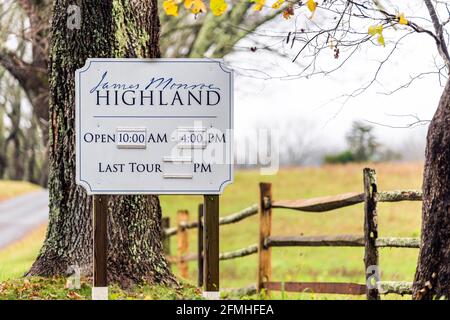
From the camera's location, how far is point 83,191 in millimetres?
8219

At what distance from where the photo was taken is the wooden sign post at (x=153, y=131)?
7090mm

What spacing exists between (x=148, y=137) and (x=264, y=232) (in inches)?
194

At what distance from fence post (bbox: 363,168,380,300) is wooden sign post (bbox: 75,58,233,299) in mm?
2810

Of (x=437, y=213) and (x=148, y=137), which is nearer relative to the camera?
(x=437, y=213)

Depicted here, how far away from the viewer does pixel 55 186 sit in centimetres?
837

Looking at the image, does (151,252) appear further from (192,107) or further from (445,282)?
(445,282)

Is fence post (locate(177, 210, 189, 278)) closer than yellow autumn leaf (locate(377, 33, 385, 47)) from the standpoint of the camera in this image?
No

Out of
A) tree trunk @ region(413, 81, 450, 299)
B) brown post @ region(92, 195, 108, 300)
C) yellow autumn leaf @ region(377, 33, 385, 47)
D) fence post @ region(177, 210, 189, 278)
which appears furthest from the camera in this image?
fence post @ region(177, 210, 189, 278)

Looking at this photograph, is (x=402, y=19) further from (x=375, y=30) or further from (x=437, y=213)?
(x=437, y=213)

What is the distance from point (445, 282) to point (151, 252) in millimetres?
3017

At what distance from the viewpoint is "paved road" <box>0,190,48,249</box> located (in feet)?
85.1

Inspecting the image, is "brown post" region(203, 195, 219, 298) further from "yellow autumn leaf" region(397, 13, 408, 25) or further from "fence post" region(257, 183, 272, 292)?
"fence post" region(257, 183, 272, 292)

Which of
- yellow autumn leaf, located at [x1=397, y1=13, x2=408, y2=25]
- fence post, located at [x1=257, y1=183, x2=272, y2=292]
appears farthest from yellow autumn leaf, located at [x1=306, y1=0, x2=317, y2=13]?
fence post, located at [x1=257, y1=183, x2=272, y2=292]

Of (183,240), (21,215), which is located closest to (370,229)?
(183,240)
